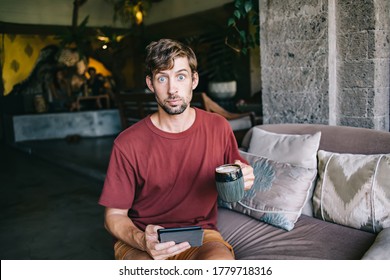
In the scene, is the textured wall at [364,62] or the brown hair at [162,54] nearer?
the brown hair at [162,54]

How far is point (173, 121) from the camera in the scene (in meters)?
1.80

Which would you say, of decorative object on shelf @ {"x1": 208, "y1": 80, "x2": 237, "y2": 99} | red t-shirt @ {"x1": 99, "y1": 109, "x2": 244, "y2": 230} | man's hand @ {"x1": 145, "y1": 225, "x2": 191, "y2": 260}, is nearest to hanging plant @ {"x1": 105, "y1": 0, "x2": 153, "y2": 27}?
decorative object on shelf @ {"x1": 208, "y1": 80, "x2": 237, "y2": 99}

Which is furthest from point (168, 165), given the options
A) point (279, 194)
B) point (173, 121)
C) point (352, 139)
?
point (352, 139)

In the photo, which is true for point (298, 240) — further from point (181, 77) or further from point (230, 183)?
point (181, 77)

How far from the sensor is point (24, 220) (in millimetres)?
3781

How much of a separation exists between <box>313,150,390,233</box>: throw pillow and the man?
52cm

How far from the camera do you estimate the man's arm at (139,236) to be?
1.48m

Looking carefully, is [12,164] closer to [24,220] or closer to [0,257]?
[24,220]

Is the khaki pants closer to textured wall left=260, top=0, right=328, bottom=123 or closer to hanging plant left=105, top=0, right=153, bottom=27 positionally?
textured wall left=260, top=0, right=328, bottom=123

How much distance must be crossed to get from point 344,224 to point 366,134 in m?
0.49

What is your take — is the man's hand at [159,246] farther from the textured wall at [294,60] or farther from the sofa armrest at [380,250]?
the textured wall at [294,60]

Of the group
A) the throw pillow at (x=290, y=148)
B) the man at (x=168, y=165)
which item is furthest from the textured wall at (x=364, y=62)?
the man at (x=168, y=165)

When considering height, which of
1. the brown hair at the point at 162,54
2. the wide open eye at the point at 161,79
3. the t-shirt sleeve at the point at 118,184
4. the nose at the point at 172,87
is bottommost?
the t-shirt sleeve at the point at 118,184

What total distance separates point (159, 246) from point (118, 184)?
0.37 meters
